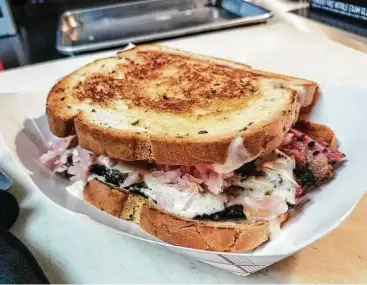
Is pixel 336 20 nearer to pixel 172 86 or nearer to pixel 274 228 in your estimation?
pixel 172 86

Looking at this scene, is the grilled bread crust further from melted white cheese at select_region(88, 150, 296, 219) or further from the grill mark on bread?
the grill mark on bread

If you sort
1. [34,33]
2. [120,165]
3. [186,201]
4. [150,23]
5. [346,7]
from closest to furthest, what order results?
[186,201], [120,165], [346,7], [150,23], [34,33]

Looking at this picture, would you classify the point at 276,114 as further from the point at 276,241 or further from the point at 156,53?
the point at 156,53

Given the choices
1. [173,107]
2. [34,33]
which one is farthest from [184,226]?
[34,33]

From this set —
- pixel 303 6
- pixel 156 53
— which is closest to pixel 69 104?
pixel 156 53

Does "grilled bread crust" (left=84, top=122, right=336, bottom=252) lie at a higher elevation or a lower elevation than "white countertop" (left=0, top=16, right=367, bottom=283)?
higher

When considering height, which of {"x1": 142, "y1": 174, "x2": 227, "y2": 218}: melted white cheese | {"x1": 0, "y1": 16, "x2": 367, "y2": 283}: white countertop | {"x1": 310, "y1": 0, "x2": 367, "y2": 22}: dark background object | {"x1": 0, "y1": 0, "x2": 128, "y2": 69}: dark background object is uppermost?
{"x1": 142, "y1": 174, "x2": 227, "y2": 218}: melted white cheese

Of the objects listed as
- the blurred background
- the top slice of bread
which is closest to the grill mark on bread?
the top slice of bread
